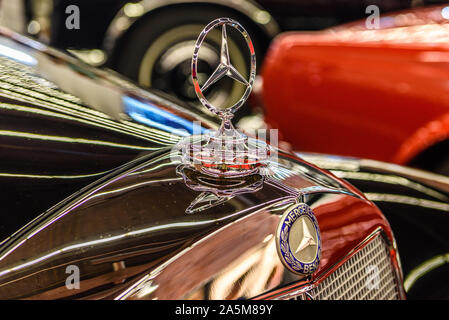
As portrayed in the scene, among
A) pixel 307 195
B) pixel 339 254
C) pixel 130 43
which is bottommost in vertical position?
pixel 339 254

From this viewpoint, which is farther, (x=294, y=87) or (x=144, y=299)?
(x=294, y=87)

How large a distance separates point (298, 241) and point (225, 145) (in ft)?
0.77

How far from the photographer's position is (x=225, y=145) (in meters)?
1.02

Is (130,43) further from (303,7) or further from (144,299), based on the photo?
(144,299)

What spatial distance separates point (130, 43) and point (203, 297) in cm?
340

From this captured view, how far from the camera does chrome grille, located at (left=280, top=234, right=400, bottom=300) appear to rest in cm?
101

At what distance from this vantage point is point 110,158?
108cm

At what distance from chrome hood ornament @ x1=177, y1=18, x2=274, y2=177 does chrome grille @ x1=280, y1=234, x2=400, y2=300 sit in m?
0.26

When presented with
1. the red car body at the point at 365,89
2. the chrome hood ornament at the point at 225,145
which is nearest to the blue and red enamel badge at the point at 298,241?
the chrome hood ornament at the point at 225,145

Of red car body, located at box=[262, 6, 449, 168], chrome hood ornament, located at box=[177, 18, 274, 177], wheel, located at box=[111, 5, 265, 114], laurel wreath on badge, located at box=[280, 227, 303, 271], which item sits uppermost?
wheel, located at box=[111, 5, 265, 114]

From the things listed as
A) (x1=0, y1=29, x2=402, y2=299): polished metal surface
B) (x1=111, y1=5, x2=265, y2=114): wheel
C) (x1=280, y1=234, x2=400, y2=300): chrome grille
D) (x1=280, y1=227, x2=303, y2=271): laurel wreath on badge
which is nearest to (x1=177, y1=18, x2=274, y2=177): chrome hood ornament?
(x1=0, y1=29, x2=402, y2=299): polished metal surface

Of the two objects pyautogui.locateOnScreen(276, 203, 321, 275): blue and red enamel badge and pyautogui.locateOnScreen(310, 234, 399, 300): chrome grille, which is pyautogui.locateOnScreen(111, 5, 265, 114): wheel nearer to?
pyautogui.locateOnScreen(310, 234, 399, 300): chrome grille

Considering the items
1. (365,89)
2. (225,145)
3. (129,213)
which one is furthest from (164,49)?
(129,213)

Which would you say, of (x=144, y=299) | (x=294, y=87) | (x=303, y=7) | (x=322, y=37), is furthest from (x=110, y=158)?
(x=303, y=7)
